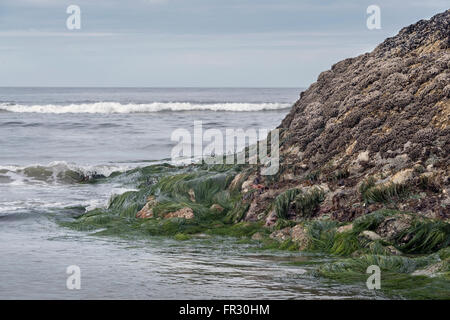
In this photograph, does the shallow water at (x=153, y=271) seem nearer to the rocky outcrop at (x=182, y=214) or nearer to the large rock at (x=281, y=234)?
the large rock at (x=281, y=234)

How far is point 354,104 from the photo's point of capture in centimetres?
942

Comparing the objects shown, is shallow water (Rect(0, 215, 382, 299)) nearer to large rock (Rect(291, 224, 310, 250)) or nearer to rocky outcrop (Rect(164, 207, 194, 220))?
large rock (Rect(291, 224, 310, 250))

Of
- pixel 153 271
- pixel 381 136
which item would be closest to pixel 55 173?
pixel 381 136

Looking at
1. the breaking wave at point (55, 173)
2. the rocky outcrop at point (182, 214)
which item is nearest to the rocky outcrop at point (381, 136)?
the rocky outcrop at point (182, 214)

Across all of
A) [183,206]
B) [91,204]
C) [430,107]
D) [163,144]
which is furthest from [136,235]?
[163,144]

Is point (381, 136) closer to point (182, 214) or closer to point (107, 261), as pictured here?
point (182, 214)

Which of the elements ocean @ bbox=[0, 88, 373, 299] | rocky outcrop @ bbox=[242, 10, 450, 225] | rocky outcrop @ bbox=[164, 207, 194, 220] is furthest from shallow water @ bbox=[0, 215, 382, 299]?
rocky outcrop @ bbox=[242, 10, 450, 225]

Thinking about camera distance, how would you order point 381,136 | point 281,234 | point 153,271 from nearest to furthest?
point 153,271 → point 281,234 → point 381,136

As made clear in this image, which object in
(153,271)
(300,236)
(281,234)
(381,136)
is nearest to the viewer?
(153,271)

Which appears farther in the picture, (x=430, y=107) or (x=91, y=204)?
(x=91, y=204)

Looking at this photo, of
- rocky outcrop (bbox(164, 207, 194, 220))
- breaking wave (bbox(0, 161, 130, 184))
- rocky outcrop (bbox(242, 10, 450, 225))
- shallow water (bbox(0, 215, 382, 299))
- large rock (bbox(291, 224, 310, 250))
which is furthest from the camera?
breaking wave (bbox(0, 161, 130, 184))

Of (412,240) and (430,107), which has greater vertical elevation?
(430,107)
